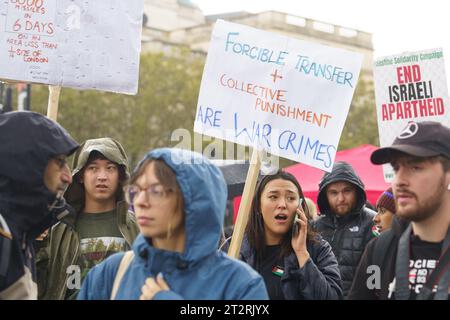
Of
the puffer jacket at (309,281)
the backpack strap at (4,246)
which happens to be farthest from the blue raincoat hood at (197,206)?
the puffer jacket at (309,281)

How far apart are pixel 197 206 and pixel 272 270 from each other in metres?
1.58

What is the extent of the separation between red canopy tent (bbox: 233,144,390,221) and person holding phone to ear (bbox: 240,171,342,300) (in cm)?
555

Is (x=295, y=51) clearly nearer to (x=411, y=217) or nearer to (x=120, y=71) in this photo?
(x=120, y=71)

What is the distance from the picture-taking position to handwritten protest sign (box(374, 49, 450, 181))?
236 inches

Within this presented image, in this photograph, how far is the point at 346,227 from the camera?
20.2ft

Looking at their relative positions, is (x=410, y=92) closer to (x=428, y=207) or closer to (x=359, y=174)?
(x=428, y=207)

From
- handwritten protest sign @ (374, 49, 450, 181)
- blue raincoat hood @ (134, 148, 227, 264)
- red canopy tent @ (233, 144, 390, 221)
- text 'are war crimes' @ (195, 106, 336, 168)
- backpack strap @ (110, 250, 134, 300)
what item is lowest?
red canopy tent @ (233, 144, 390, 221)

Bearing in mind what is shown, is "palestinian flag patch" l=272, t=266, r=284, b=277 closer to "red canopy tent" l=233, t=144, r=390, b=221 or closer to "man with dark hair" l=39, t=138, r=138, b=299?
"man with dark hair" l=39, t=138, r=138, b=299

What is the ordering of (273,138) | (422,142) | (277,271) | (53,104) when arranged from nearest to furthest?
(422,142) → (277,271) → (53,104) → (273,138)

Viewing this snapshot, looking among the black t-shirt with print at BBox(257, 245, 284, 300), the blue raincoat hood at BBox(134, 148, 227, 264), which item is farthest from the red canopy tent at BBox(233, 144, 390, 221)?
the blue raincoat hood at BBox(134, 148, 227, 264)

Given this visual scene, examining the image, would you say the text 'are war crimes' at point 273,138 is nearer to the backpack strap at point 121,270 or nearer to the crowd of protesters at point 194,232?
the crowd of protesters at point 194,232

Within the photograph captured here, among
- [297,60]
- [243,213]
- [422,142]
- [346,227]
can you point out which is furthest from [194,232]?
[346,227]

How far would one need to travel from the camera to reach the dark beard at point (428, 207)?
132 inches

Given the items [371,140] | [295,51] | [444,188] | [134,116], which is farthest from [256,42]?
[371,140]
